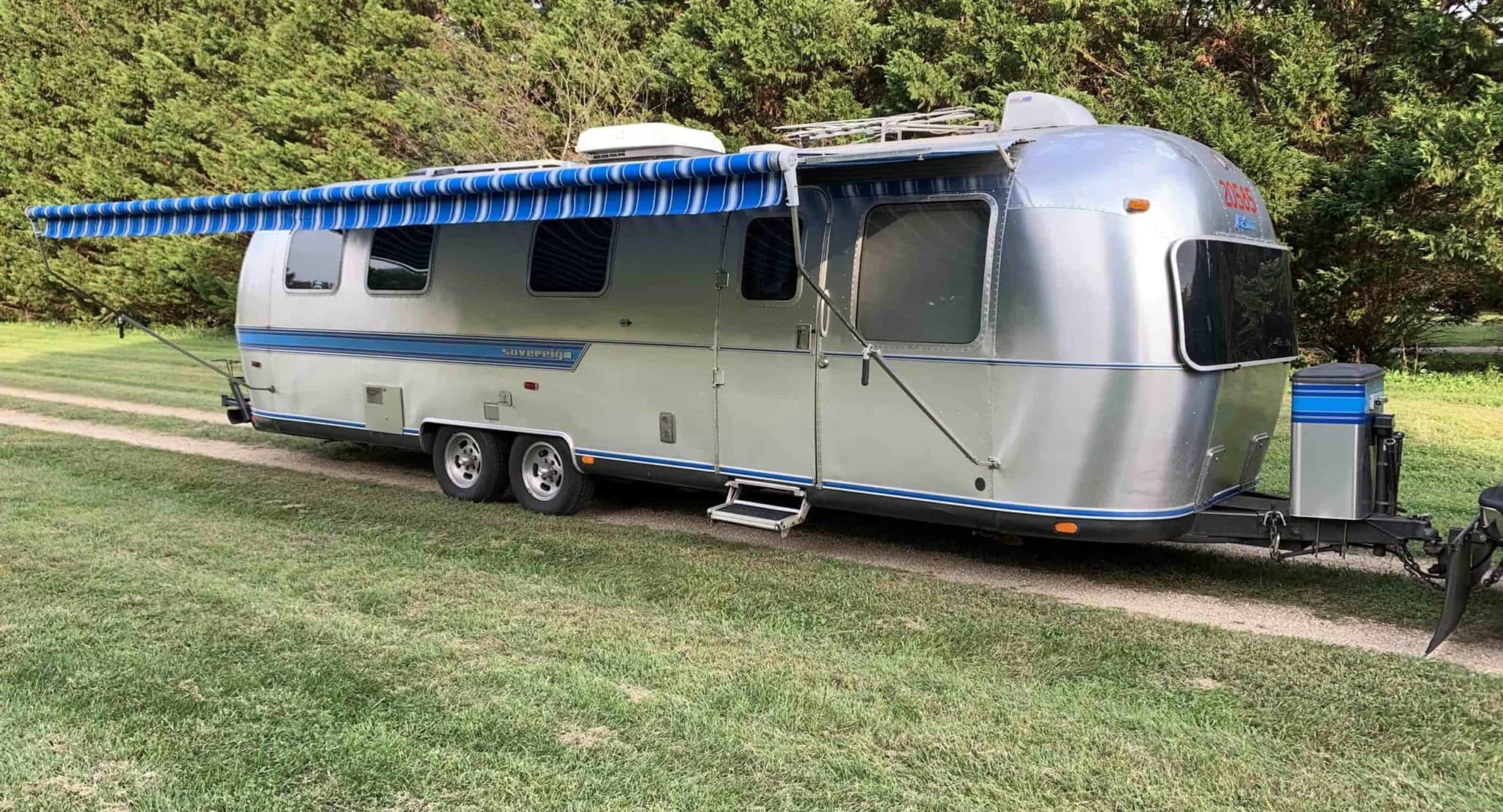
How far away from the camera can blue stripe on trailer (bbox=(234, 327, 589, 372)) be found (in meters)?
7.95

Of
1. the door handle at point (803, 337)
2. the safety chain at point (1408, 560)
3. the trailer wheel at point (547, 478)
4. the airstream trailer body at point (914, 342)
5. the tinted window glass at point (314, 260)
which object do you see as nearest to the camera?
the safety chain at point (1408, 560)

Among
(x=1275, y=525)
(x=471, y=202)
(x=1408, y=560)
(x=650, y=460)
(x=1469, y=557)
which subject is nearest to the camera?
(x=1469, y=557)

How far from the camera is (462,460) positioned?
870 centimetres

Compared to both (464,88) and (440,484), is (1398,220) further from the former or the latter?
(464,88)

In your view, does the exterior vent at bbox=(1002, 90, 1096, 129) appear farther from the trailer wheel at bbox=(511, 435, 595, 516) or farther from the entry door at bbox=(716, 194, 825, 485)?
the trailer wheel at bbox=(511, 435, 595, 516)

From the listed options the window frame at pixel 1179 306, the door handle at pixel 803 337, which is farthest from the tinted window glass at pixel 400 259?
the window frame at pixel 1179 306

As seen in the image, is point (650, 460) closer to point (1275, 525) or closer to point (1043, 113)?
point (1043, 113)

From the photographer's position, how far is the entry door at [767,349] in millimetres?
6698

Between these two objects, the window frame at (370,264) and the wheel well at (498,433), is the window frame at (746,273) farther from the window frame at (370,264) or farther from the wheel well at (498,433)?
the window frame at (370,264)

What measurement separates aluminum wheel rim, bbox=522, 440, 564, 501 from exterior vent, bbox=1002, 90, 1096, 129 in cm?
384

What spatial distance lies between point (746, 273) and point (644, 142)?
140cm

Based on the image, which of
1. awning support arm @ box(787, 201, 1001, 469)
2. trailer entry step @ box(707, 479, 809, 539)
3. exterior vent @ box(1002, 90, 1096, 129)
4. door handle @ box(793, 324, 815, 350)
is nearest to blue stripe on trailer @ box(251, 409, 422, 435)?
trailer entry step @ box(707, 479, 809, 539)

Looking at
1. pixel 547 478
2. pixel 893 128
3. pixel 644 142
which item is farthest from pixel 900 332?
pixel 547 478

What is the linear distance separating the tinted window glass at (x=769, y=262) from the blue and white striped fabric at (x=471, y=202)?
0.74 meters
